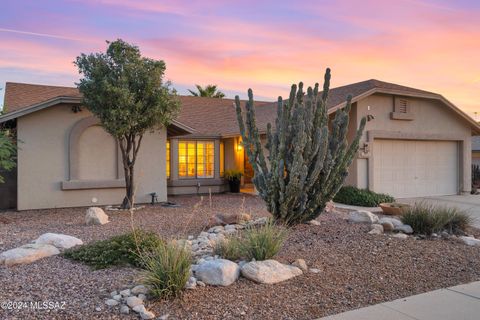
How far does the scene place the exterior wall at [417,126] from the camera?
14.7 meters

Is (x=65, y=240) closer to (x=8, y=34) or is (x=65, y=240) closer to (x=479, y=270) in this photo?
(x=479, y=270)

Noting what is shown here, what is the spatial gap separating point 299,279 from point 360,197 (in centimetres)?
907

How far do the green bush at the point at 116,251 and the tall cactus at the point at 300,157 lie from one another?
2.83 metres

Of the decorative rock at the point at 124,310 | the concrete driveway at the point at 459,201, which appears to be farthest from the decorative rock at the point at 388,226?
the decorative rock at the point at 124,310

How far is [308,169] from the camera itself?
8195 mm

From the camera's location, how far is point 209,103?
863 inches

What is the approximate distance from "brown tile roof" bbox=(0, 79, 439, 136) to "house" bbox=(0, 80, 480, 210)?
56mm

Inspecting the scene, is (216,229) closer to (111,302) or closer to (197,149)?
(111,302)

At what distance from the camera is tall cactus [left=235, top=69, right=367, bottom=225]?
7871 millimetres

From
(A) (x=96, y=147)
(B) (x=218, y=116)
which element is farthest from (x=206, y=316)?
(B) (x=218, y=116)

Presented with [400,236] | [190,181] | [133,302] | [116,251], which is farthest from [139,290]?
[190,181]

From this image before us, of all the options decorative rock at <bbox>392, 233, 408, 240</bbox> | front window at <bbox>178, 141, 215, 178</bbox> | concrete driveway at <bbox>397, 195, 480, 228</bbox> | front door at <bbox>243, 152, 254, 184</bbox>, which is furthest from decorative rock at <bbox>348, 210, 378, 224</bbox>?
front door at <bbox>243, 152, 254, 184</bbox>

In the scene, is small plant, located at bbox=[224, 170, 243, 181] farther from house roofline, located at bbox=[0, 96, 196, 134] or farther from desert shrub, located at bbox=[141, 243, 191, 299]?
desert shrub, located at bbox=[141, 243, 191, 299]

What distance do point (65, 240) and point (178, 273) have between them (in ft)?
10.3
